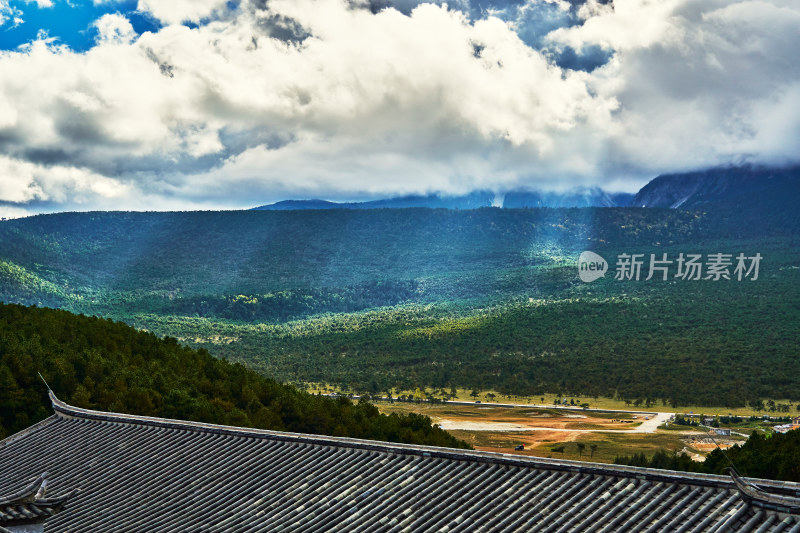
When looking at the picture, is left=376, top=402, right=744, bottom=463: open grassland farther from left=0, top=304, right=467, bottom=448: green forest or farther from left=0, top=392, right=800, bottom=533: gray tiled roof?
left=0, top=392, right=800, bottom=533: gray tiled roof

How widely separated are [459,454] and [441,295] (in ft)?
413

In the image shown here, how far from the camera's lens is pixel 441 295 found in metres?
139

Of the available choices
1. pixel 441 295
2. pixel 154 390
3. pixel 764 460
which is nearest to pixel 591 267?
pixel 441 295

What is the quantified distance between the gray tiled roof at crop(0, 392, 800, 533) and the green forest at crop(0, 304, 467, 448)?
9805 millimetres

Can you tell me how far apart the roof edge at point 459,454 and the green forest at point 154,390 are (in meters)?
8.44

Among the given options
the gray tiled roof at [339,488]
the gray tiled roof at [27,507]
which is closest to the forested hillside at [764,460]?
the gray tiled roof at [339,488]

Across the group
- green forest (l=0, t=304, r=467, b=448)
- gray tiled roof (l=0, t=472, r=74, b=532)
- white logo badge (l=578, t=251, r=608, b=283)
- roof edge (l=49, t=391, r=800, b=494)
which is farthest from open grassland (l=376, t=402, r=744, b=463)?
white logo badge (l=578, t=251, r=608, b=283)

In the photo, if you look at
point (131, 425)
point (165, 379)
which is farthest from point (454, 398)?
point (131, 425)

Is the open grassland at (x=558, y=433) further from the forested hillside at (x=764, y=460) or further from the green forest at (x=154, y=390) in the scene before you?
the forested hillside at (x=764, y=460)

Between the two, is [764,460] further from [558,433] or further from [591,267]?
[591,267]

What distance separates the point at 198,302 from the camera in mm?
136500

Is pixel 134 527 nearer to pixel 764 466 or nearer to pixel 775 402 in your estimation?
pixel 764 466

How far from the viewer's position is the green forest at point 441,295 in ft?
276

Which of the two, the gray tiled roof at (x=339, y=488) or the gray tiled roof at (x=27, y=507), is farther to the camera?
the gray tiled roof at (x=27, y=507)
